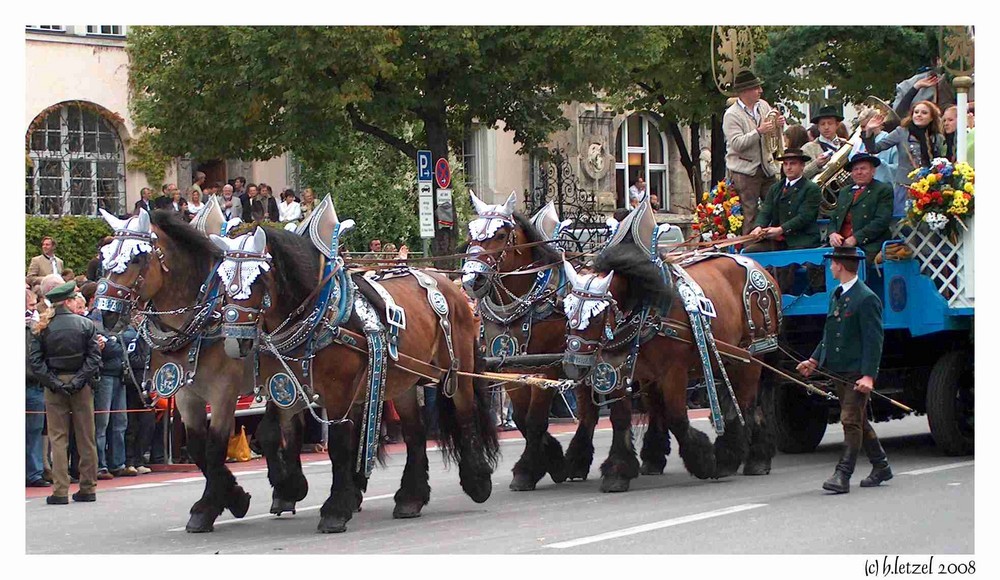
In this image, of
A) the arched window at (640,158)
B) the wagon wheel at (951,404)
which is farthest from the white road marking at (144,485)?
the arched window at (640,158)

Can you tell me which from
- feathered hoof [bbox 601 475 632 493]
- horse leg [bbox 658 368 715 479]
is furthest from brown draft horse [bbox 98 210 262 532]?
horse leg [bbox 658 368 715 479]

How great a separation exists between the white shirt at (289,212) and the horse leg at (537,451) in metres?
11.6

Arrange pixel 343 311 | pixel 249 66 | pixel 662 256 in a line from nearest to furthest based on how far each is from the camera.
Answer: pixel 343 311 → pixel 662 256 → pixel 249 66

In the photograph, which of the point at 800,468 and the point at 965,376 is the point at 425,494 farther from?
the point at 965,376

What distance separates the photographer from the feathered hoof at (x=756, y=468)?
12.4 m

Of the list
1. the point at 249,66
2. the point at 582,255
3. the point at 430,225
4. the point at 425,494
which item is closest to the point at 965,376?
the point at 582,255

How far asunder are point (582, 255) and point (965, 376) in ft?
10.9

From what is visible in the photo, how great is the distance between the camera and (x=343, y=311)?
1027 centimetres

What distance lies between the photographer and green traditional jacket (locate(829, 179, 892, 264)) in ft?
→ 40.8

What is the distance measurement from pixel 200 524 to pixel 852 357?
15.2 ft

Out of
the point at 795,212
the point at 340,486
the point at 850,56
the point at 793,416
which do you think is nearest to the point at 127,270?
the point at 340,486

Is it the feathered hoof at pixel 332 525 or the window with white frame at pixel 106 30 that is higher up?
the window with white frame at pixel 106 30

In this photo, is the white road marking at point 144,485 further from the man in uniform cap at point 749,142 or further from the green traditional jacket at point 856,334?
the green traditional jacket at point 856,334

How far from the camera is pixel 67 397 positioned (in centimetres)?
1232
